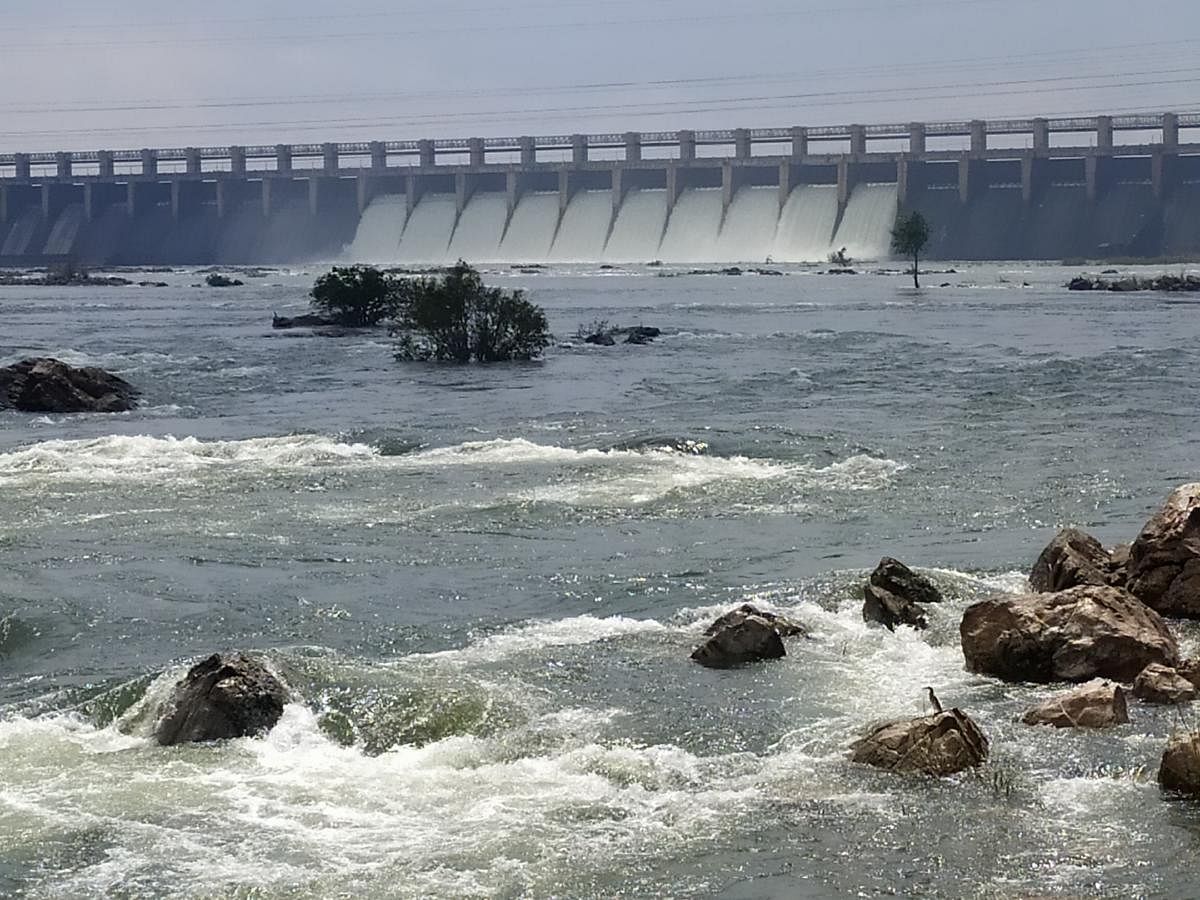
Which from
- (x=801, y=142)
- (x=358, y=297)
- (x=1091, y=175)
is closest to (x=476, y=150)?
(x=801, y=142)

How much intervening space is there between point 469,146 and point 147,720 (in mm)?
114841

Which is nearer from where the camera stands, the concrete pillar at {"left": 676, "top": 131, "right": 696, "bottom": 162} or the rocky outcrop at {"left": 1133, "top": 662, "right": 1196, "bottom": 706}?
the rocky outcrop at {"left": 1133, "top": 662, "right": 1196, "bottom": 706}

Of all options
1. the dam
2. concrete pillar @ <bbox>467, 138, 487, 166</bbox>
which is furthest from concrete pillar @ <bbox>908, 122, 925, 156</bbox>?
concrete pillar @ <bbox>467, 138, 487, 166</bbox>

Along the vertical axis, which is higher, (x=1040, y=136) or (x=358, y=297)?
(x=1040, y=136)

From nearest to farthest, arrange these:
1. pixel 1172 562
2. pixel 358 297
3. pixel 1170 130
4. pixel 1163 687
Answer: pixel 1163 687
pixel 1172 562
pixel 358 297
pixel 1170 130

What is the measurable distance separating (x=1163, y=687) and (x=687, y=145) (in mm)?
107007

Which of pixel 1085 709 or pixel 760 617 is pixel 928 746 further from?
pixel 760 617

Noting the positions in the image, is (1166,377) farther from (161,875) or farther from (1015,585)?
(161,875)

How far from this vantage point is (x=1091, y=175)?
10606 cm

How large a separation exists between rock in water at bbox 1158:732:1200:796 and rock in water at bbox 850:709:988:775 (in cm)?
101

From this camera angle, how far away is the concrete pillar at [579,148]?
119625 mm

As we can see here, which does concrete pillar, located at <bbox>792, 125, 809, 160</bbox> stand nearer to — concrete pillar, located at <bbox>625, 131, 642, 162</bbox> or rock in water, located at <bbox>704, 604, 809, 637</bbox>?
concrete pillar, located at <bbox>625, 131, 642, 162</bbox>

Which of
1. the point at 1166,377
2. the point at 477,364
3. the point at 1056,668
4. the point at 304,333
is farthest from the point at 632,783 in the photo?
the point at 304,333

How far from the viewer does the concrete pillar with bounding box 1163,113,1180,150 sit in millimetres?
105250
